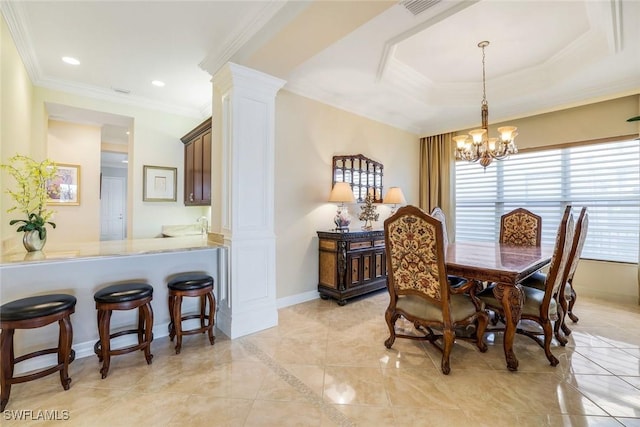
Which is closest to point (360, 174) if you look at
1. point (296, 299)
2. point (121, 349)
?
point (296, 299)

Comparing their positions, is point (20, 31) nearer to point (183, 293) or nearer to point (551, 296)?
point (183, 293)

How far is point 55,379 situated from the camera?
1.97 m

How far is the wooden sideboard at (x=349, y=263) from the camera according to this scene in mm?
3510

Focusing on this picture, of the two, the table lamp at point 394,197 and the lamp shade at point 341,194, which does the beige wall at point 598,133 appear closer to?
the table lamp at point 394,197

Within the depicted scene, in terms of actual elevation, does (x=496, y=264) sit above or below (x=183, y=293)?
above

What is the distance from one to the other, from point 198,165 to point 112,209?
5414 millimetres

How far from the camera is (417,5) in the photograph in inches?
89.1

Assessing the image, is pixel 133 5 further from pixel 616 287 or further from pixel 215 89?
pixel 616 287

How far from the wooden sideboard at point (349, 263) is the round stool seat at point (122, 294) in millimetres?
2078

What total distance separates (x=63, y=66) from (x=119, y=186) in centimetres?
570

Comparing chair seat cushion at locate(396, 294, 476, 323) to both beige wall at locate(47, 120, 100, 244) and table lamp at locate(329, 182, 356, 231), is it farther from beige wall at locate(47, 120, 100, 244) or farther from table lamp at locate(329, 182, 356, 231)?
beige wall at locate(47, 120, 100, 244)

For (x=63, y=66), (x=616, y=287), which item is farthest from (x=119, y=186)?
(x=616, y=287)

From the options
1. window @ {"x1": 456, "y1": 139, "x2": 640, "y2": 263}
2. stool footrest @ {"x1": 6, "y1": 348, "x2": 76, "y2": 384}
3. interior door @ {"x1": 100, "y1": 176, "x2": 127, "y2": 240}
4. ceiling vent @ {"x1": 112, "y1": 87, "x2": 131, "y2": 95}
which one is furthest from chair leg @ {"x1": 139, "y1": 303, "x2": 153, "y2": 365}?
interior door @ {"x1": 100, "y1": 176, "x2": 127, "y2": 240}

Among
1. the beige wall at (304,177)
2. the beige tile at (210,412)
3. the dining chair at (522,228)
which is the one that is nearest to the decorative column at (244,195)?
the beige wall at (304,177)
